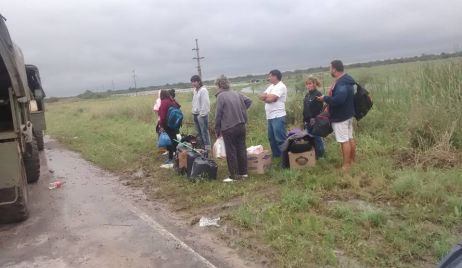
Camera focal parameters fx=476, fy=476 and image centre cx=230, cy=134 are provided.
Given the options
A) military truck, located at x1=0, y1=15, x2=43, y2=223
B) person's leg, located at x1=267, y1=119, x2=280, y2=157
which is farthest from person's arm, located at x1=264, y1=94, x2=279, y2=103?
military truck, located at x1=0, y1=15, x2=43, y2=223

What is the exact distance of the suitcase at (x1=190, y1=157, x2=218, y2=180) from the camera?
8.13 metres

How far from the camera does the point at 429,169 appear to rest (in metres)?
6.97

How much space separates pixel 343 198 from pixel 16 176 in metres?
4.38

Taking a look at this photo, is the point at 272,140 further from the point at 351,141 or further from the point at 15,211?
the point at 15,211

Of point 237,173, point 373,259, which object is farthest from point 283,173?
point 373,259

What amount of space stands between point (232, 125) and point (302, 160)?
1.32 metres

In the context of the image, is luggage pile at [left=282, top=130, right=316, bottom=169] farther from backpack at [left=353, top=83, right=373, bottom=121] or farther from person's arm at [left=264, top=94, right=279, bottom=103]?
backpack at [left=353, top=83, right=373, bottom=121]

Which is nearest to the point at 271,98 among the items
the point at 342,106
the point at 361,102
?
the point at 342,106

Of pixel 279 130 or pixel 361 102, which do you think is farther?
pixel 279 130

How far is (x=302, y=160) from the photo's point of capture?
8.01 m

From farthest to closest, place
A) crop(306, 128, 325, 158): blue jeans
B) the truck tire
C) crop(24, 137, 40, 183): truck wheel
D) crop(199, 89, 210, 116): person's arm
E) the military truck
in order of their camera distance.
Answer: crop(199, 89, 210, 116): person's arm
crop(24, 137, 40, 183): truck wheel
crop(306, 128, 325, 158): blue jeans
the truck tire
the military truck

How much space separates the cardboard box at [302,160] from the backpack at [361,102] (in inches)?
40.5

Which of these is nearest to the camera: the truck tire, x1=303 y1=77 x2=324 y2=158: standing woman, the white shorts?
the truck tire

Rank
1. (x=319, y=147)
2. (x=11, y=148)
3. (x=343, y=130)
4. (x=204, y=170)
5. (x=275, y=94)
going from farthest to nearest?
1. (x=319, y=147)
2. (x=275, y=94)
3. (x=204, y=170)
4. (x=343, y=130)
5. (x=11, y=148)
